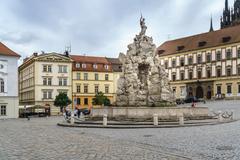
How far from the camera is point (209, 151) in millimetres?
12594

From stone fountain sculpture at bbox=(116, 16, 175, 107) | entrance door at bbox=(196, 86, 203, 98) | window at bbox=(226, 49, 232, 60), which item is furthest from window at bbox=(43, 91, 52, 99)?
stone fountain sculpture at bbox=(116, 16, 175, 107)

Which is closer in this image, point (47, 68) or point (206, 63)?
point (47, 68)

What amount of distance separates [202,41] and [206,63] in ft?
19.5

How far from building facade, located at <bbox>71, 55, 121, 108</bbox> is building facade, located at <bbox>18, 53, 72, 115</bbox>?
216 cm

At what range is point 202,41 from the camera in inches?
3312

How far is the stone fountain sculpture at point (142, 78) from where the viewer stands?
1212 inches

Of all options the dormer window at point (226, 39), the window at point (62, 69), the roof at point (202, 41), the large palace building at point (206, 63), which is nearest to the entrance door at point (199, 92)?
the large palace building at point (206, 63)

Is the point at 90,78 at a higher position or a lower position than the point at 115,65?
lower

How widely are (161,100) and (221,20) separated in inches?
3270

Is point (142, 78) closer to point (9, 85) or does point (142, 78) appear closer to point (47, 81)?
point (9, 85)

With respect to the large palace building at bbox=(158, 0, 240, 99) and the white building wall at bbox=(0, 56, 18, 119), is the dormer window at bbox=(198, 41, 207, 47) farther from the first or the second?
the white building wall at bbox=(0, 56, 18, 119)

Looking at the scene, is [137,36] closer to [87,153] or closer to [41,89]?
[87,153]

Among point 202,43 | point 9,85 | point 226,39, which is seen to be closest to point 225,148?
point 9,85

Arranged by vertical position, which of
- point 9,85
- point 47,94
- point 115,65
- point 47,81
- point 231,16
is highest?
point 231,16
